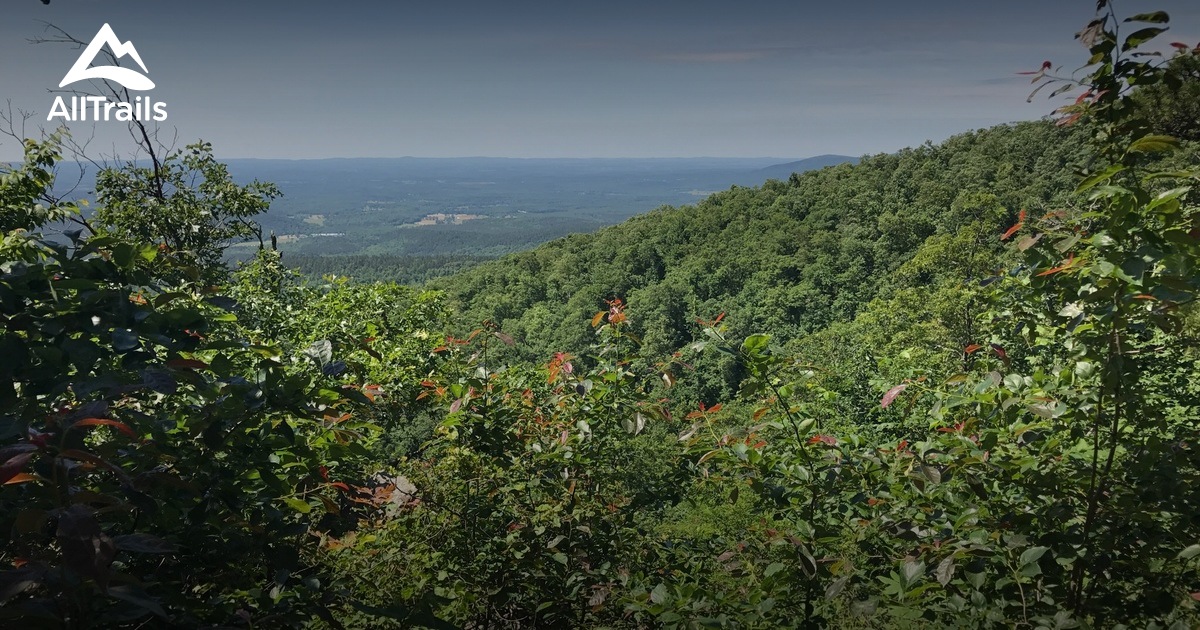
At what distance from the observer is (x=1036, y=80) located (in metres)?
2.21

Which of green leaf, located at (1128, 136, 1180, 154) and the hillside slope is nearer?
green leaf, located at (1128, 136, 1180, 154)

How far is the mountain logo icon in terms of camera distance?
8957mm

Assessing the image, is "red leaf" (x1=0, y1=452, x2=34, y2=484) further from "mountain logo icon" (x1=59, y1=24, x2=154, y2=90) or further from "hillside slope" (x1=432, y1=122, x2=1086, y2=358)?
"hillside slope" (x1=432, y1=122, x2=1086, y2=358)

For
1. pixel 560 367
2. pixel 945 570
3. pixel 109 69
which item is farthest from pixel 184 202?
pixel 945 570

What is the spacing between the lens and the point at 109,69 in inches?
390

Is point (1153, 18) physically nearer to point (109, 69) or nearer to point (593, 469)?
point (593, 469)

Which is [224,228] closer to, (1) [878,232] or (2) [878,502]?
(2) [878,502]

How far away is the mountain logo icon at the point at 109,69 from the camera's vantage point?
896 centimetres

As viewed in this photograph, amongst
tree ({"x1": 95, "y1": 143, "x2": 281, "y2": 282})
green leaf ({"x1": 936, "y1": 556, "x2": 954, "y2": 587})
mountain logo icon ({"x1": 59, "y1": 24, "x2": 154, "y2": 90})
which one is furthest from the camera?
tree ({"x1": 95, "y1": 143, "x2": 281, "y2": 282})

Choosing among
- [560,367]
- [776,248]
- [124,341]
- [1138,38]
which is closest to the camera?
[124,341]

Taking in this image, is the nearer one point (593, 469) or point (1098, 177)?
point (1098, 177)

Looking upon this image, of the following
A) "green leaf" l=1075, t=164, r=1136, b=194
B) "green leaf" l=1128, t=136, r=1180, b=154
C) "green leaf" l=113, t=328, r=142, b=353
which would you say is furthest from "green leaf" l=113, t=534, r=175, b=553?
"green leaf" l=1128, t=136, r=1180, b=154

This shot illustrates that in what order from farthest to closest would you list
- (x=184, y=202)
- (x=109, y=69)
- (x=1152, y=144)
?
(x=184, y=202) → (x=109, y=69) → (x=1152, y=144)

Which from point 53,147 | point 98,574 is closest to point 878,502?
point 98,574
